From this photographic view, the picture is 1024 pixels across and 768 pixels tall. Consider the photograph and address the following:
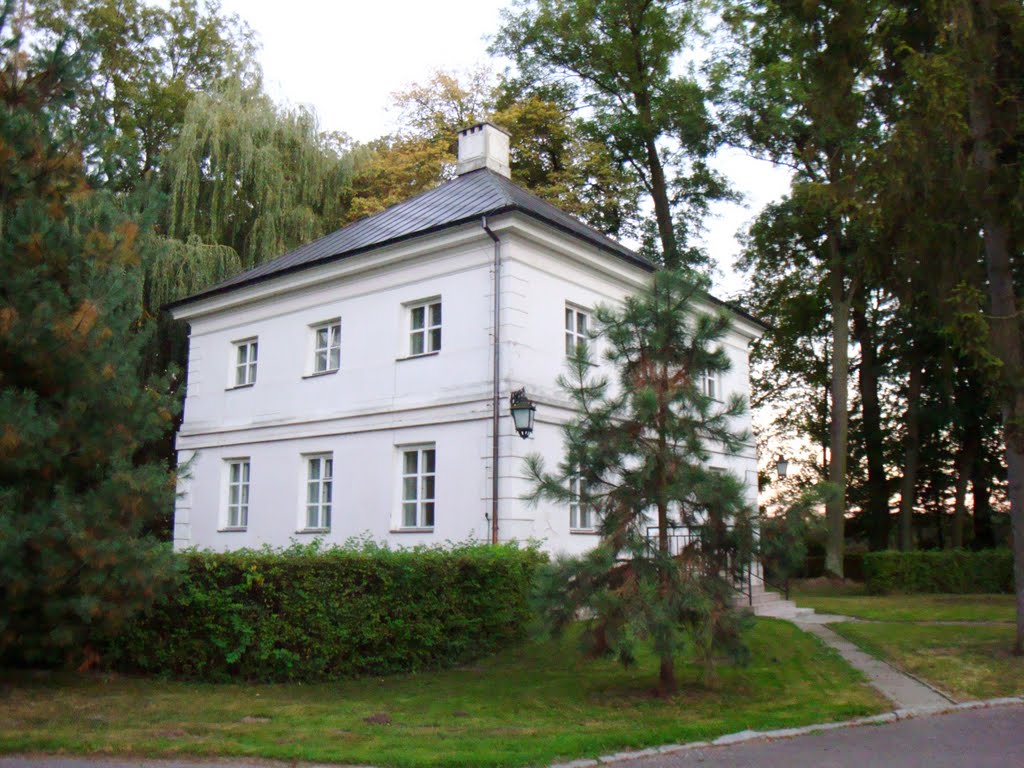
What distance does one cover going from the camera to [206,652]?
34.2ft

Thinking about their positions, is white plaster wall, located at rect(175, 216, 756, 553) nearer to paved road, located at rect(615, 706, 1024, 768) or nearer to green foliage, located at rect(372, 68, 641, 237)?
paved road, located at rect(615, 706, 1024, 768)

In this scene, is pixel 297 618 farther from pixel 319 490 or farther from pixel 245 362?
pixel 245 362

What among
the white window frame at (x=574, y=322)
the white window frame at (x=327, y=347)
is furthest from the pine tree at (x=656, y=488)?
the white window frame at (x=327, y=347)

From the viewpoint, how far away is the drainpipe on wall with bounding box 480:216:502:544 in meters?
14.7

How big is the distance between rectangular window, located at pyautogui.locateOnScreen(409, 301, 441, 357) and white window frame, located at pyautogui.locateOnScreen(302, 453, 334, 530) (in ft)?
9.42

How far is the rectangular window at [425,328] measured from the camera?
1670cm

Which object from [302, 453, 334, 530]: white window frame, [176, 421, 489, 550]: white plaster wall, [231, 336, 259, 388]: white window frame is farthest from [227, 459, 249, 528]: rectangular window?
[302, 453, 334, 530]: white window frame

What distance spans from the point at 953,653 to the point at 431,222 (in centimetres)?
1114

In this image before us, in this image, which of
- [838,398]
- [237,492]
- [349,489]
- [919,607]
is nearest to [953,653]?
[919,607]

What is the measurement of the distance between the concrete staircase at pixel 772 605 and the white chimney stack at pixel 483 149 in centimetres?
1119

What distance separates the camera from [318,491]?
18016 millimetres

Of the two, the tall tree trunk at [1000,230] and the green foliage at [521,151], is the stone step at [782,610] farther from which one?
the green foliage at [521,151]

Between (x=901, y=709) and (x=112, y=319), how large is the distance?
28.8 ft

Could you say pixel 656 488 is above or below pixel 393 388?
below
